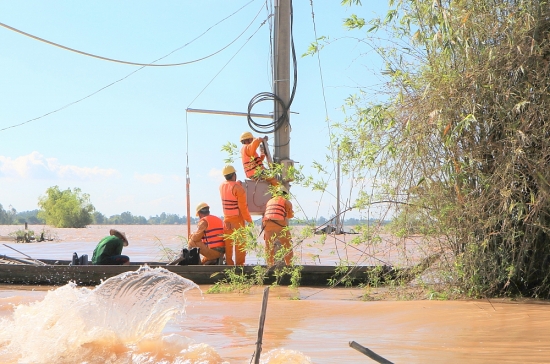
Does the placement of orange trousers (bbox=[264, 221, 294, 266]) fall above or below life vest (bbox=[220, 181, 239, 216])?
below

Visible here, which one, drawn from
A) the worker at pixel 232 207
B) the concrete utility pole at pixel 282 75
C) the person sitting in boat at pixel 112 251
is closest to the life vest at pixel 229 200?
the worker at pixel 232 207

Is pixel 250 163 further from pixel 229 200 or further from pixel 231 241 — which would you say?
pixel 231 241

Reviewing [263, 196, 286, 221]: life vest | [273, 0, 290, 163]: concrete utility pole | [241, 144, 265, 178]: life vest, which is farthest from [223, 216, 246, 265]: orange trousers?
[273, 0, 290, 163]: concrete utility pole

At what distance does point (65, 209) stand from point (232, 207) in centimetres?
5969

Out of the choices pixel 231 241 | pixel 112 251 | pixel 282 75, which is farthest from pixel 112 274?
pixel 282 75

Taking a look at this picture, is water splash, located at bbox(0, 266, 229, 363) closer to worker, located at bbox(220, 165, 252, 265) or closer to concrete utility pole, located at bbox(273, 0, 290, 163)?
worker, located at bbox(220, 165, 252, 265)

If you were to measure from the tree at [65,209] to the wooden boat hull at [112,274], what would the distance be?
5822 centimetres

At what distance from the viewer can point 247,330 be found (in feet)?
24.0

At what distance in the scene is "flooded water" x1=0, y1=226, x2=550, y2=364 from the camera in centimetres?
597

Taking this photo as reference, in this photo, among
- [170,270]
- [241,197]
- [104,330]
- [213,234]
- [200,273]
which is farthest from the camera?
[213,234]

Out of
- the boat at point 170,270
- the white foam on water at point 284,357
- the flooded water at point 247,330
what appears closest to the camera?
the white foam on water at point 284,357

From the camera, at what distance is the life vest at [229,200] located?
40.4 feet

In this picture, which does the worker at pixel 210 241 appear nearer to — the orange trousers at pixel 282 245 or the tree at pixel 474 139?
the orange trousers at pixel 282 245

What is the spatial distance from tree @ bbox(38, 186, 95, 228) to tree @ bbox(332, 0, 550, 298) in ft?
208
